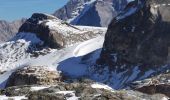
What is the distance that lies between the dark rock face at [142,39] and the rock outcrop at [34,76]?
18.3 m

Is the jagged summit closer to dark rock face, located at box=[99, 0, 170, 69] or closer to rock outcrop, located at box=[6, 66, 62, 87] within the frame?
dark rock face, located at box=[99, 0, 170, 69]

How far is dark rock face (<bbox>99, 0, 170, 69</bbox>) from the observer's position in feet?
592

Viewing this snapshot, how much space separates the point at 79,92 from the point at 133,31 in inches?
Result: 5273

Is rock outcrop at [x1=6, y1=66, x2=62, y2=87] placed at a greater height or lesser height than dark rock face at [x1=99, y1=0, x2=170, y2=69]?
lesser

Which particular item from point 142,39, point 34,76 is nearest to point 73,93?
point 34,76

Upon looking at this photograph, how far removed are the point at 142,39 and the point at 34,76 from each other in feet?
118

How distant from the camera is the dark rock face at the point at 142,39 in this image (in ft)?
592

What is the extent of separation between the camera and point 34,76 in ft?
570

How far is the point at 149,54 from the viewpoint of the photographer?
181250 mm

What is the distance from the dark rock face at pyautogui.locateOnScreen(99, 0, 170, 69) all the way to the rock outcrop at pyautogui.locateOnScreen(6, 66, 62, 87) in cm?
1833

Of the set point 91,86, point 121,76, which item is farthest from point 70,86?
point 121,76

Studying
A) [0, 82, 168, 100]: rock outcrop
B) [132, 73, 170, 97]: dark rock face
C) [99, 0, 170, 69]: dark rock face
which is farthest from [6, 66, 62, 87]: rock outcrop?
[0, 82, 168, 100]: rock outcrop

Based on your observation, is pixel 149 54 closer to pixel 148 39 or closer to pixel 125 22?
pixel 148 39

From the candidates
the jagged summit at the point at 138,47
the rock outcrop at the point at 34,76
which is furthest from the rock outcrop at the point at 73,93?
the rock outcrop at the point at 34,76
